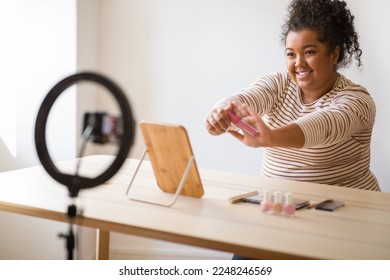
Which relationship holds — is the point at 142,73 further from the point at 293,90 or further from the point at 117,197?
the point at 117,197

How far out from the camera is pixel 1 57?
2490 mm

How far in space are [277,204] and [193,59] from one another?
1.38 meters

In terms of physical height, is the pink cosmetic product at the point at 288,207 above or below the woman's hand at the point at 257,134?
below

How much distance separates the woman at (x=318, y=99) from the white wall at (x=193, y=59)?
1.58 feet

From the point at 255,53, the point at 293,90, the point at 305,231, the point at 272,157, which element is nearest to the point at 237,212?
the point at 305,231

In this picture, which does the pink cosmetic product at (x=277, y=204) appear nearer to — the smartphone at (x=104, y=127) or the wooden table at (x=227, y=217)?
the wooden table at (x=227, y=217)

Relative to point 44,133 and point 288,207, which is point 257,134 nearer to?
point 288,207

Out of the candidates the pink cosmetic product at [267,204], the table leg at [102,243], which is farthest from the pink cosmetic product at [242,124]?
the table leg at [102,243]

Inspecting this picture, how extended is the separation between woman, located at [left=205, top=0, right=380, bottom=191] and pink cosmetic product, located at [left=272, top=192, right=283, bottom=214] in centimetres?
44

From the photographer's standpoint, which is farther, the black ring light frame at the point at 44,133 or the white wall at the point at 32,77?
the white wall at the point at 32,77

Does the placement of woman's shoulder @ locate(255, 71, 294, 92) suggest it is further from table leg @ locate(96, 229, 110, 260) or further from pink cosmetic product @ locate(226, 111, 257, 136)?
table leg @ locate(96, 229, 110, 260)

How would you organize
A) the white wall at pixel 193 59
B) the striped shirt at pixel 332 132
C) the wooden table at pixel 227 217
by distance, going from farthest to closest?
the white wall at pixel 193 59 → the striped shirt at pixel 332 132 → the wooden table at pixel 227 217

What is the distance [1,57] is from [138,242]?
1.09 metres

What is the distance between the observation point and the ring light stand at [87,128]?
0.77 m
